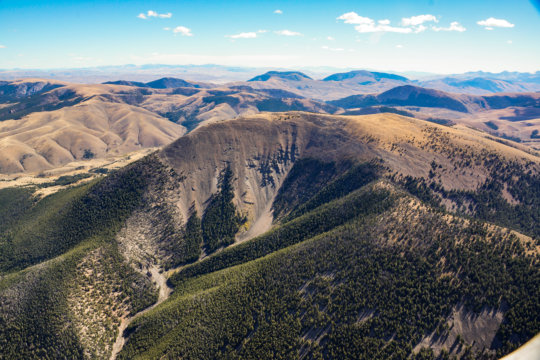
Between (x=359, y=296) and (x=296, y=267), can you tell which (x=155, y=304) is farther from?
(x=359, y=296)

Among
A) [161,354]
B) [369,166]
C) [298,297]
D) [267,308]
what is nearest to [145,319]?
[161,354]

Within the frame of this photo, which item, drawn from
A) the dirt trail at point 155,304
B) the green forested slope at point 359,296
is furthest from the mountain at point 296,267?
the dirt trail at point 155,304

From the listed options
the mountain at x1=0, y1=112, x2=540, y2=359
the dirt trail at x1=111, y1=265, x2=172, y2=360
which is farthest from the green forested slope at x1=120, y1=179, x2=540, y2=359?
the dirt trail at x1=111, y1=265, x2=172, y2=360

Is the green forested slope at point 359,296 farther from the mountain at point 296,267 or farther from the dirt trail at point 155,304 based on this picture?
the dirt trail at point 155,304

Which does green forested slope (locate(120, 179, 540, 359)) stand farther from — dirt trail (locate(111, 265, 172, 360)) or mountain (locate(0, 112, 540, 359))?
dirt trail (locate(111, 265, 172, 360))

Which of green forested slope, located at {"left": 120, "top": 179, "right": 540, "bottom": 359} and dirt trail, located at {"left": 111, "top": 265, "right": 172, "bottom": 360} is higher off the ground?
green forested slope, located at {"left": 120, "top": 179, "right": 540, "bottom": 359}

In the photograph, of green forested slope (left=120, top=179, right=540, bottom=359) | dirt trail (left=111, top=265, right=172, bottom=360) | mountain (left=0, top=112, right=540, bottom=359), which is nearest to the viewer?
green forested slope (left=120, top=179, right=540, bottom=359)
